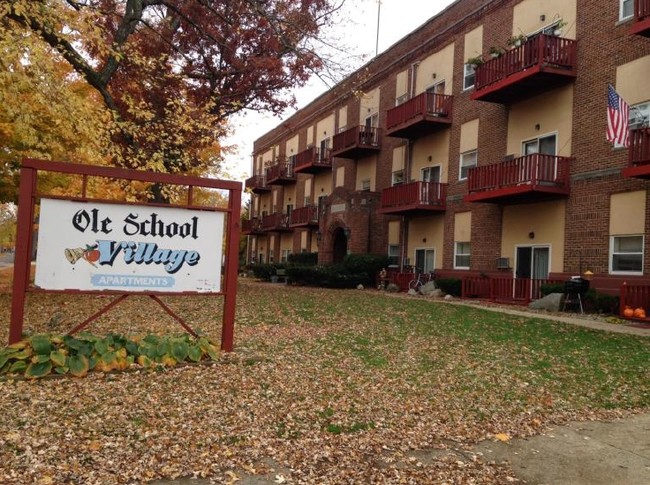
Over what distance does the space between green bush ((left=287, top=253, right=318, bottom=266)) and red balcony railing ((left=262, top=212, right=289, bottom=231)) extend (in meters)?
3.06

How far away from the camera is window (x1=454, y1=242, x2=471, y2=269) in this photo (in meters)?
21.3

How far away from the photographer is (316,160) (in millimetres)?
33719

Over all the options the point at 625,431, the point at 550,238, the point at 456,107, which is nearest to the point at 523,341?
the point at 625,431

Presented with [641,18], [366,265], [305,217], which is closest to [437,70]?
[366,265]

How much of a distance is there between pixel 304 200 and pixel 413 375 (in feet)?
103

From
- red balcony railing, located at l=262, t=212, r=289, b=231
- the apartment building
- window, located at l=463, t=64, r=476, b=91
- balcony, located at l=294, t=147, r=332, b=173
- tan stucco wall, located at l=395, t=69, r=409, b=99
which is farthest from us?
red balcony railing, located at l=262, t=212, r=289, b=231

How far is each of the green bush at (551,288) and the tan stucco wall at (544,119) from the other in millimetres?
3968

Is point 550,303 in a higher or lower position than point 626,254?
lower

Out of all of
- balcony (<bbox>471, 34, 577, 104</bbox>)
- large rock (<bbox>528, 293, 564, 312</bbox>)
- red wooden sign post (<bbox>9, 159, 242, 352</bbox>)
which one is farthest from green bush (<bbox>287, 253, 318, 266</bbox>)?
red wooden sign post (<bbox>9, 159, 242, 352</bbox>)

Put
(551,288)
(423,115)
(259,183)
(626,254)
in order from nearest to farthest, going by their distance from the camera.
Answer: (626,254), (551,288), (423,115), (259,183)

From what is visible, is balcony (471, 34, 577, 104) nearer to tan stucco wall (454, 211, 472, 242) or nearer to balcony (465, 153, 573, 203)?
balcony (465, 153, 573, 203)

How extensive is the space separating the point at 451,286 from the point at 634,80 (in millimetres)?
8886

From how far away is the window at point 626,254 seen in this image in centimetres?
1448

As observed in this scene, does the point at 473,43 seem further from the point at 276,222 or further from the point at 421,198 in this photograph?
the point at 276,222
